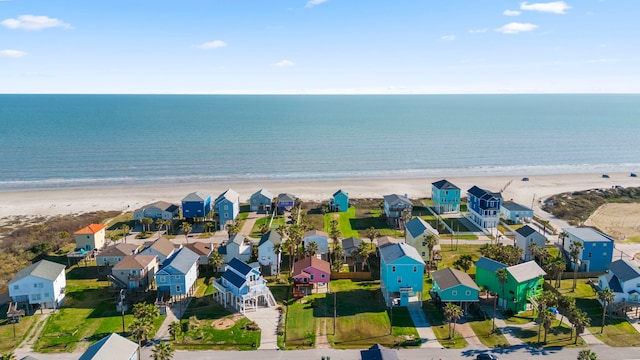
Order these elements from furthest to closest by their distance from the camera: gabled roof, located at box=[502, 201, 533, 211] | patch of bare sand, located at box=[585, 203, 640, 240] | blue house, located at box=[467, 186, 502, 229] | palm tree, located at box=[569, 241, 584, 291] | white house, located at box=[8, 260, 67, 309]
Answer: gabled roof, located at box=[502, 201, 533, 211] → blue house, located at box=[467, 186, 502, 229] → patch of bare sand, located at box=[585, 203, 640, 240] → palm tree, located at box=[569, 241, 584, 291] → white house, located at box=[8, 260, 67, 309]

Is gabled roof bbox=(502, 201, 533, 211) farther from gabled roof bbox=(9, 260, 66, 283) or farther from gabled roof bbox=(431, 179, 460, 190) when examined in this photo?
gabled roof bbox=(9, 260, 66, 283)

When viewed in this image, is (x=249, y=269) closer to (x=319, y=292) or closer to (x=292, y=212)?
(x=319, y=292)

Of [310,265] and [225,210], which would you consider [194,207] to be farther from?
[310,265]

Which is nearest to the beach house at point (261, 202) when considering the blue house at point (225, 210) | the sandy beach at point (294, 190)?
the blue house at point (225, 210)

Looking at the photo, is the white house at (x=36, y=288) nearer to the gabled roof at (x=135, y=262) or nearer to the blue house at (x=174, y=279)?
the gabled roof at (x=135, y=262)

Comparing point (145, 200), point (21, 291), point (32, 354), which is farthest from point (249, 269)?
point (145, 200)

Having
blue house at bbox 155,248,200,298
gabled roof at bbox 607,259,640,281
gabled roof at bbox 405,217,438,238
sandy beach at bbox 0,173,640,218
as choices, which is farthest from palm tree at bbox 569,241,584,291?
blue house at bbox 155,248,200,298
